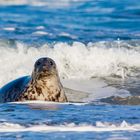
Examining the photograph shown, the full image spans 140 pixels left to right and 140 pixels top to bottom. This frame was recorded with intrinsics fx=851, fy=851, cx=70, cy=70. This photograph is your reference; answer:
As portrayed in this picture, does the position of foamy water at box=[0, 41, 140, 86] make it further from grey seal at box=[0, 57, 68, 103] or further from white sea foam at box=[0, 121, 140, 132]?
white sea foam at box=[0, 121, 140, 132]

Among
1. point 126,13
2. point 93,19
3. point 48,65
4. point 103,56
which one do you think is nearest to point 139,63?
point 103,56

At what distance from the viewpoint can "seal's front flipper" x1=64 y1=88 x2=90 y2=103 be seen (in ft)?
37.7

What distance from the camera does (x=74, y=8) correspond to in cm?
2956

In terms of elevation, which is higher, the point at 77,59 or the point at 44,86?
the point at 77,59

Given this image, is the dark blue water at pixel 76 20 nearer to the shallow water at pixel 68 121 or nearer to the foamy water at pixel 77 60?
the foamy water at pixel 77 60

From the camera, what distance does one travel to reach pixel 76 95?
39.8 feet

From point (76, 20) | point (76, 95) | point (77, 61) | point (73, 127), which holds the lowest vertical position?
point (73, 127)

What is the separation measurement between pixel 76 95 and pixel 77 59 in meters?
3.64

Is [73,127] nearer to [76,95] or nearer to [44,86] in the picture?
[44,86]

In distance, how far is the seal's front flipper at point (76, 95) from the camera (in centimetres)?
1148

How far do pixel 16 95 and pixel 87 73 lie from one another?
426 centimetres

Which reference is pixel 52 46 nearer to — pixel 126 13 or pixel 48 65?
pixel 48 65

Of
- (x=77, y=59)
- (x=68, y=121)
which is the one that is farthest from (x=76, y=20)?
(x=68, y=121)

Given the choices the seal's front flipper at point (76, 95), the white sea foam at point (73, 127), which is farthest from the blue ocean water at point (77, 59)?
the seal's front flipper at point (76, 95)
